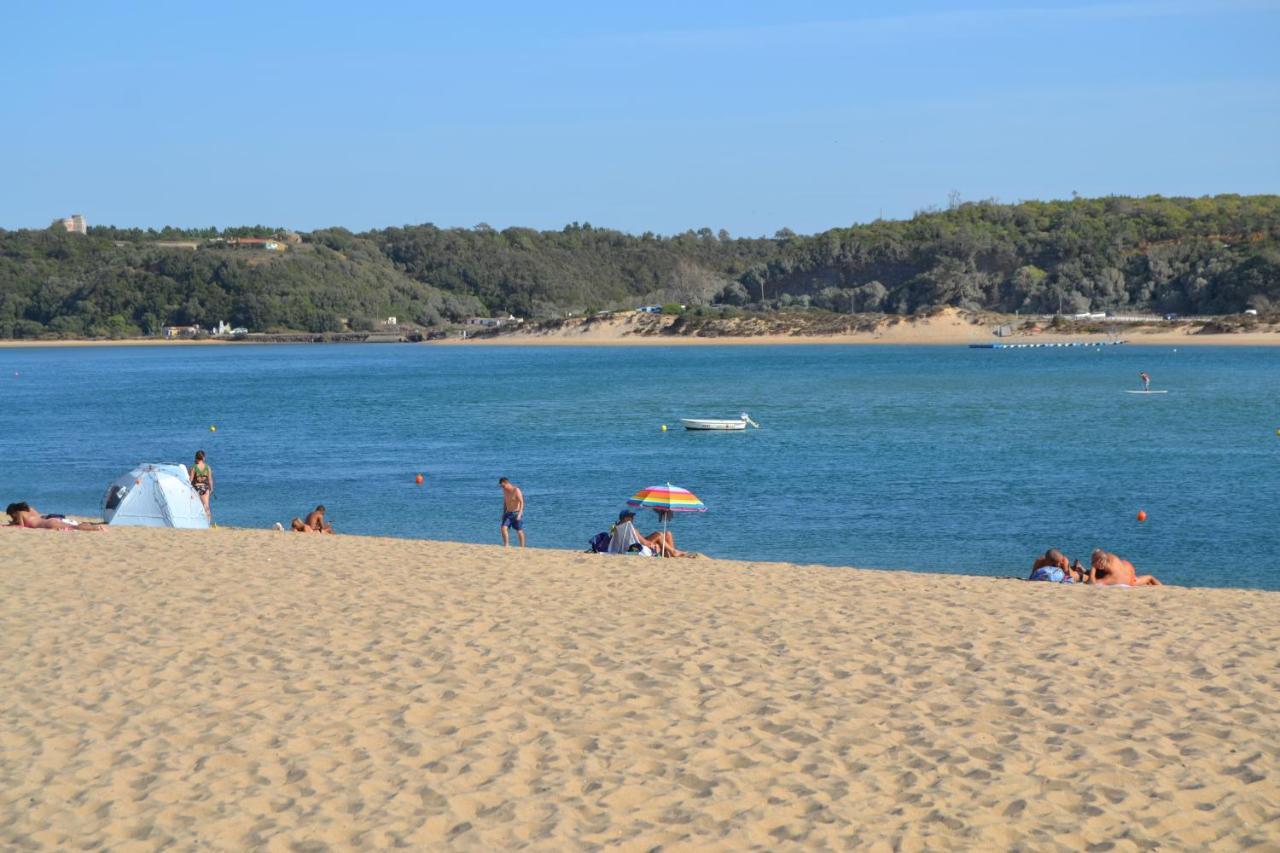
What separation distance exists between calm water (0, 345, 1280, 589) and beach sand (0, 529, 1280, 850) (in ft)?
26.1

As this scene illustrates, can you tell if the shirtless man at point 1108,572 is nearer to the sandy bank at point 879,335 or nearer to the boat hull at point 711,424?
the boat hull at point 711,424

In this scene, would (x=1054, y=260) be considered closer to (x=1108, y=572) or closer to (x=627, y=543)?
(x=627, y=543)

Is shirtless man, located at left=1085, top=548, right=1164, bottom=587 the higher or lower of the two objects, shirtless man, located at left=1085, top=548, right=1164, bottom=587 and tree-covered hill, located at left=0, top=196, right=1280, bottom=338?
the lower

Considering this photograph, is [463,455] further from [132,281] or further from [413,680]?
[132,281]

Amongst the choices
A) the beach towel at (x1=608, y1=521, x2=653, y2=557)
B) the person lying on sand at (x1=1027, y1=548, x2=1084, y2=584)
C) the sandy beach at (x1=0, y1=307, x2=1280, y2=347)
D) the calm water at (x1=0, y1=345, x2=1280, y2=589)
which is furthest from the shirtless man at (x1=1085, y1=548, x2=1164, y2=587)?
the sandy beach at (x1=0, y1=307, x2=1280, y2=347)

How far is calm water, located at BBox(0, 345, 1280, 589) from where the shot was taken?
837 inches

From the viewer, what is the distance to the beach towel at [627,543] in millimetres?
15484

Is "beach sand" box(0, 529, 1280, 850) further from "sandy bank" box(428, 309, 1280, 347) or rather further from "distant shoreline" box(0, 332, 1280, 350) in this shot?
"sandy bank" box(428, 309, 1280, 347)

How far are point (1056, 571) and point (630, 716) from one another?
704cm

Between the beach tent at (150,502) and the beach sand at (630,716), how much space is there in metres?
5.55

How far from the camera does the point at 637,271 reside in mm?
189875

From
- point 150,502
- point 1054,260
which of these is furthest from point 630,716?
point 1054,260

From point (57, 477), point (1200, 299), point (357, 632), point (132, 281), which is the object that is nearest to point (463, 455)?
point (57, 477)

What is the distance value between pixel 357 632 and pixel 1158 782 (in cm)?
585
